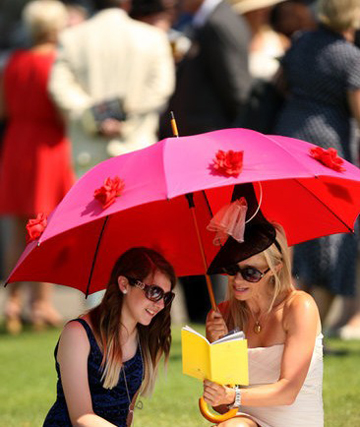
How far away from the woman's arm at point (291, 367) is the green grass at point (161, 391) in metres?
0.77

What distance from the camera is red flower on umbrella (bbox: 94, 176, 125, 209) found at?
13.4ft

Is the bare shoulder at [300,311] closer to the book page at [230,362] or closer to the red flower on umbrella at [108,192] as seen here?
the book page at [230,362]

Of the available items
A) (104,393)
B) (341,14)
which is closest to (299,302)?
(104,393)

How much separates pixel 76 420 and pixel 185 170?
95 centimetres

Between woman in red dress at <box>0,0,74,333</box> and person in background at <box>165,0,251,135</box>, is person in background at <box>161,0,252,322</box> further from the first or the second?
woman in red dress at <box>0,0,74,333</box>

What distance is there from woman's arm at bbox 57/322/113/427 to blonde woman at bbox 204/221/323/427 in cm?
48

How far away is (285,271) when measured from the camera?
14.7 ft

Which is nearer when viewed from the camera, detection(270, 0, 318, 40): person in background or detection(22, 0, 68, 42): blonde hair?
detection(270, 0, 318, 40): person in background

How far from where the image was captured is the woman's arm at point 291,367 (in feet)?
13.8

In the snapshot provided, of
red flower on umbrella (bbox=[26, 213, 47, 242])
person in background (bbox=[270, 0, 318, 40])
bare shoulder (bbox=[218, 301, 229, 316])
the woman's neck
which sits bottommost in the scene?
person in background (bbox=[270, 0, 318, 40])

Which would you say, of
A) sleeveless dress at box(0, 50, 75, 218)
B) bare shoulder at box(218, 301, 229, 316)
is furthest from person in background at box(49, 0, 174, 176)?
bare shoulder at box(218, 301, 229, 316)

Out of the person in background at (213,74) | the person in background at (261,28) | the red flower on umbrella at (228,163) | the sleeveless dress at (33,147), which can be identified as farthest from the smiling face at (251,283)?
the person in background at (261,28)

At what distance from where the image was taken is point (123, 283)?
175 inches

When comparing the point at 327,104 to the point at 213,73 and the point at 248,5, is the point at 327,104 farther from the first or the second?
the point at 248,5
